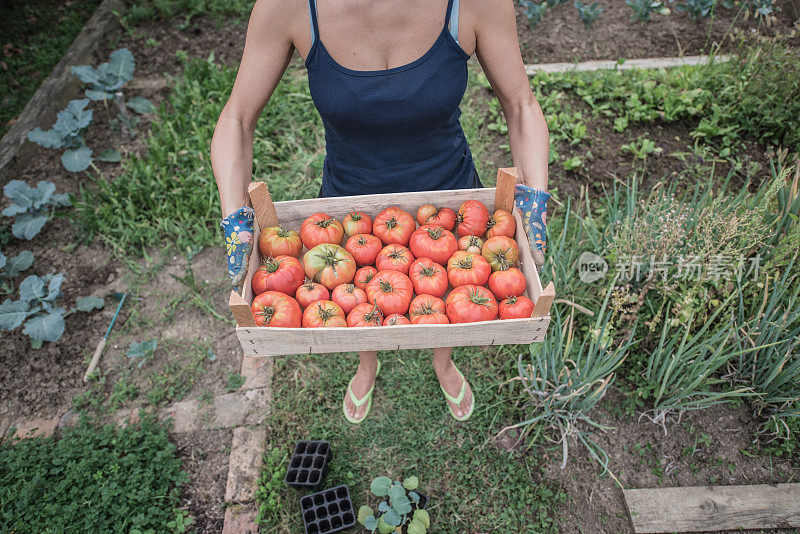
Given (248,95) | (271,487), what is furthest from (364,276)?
(271,487)

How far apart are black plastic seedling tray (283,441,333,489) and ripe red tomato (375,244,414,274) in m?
1.13

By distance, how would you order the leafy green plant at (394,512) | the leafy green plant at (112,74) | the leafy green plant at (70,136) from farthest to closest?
the leafy green plant at (112,74) < the leafy green plant at (70,136) < the leafy green plant at (394,512)

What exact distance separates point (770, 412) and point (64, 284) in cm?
430

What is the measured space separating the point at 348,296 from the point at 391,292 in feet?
0.53

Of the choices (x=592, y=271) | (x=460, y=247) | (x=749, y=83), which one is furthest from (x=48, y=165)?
(x=749, y=83)

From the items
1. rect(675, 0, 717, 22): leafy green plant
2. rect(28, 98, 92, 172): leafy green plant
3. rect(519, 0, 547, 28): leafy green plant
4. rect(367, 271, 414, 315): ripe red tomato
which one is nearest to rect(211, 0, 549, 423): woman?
rect(367, 271, 414, 315): ripe red tomato

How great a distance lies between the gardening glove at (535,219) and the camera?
73.0 inches

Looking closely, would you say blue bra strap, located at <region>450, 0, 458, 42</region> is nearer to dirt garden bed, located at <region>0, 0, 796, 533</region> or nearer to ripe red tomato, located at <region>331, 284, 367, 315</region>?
ripe red tomato, located at <region>331, 284, 367, 315</region>

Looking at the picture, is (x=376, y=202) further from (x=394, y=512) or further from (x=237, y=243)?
(x=394, y=512)

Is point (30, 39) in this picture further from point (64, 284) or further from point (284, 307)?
point (284, 307)

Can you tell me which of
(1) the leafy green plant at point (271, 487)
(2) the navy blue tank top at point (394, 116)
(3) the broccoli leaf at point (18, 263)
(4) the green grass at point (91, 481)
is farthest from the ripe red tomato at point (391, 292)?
(3) the broccoli leaf at point (18, 263)

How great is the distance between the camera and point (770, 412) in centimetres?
257

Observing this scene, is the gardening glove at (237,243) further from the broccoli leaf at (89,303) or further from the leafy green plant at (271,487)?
the broccoli leaf at (89,303)

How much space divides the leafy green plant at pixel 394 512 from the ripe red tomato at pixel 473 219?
1.16 m
